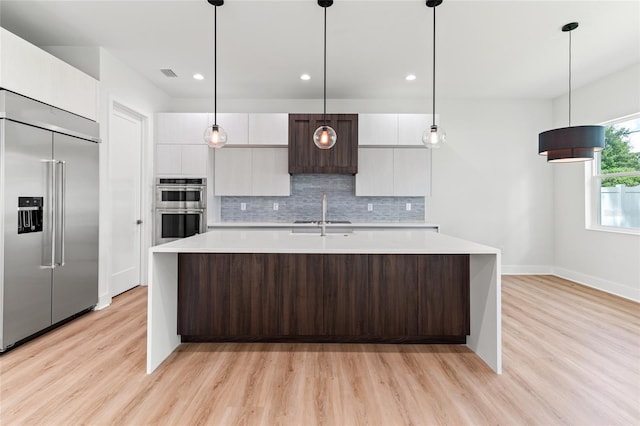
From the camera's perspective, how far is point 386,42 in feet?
11.4

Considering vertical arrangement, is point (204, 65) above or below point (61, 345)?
above

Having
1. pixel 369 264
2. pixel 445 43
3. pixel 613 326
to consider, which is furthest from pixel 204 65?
pixel 613 326

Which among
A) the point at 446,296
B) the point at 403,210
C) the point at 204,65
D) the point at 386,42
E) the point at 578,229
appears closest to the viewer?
the point at 446,296

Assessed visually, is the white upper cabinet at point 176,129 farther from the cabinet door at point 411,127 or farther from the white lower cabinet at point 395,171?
the cabinet door at point 411,127

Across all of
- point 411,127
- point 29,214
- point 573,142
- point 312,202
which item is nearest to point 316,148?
point 312,202

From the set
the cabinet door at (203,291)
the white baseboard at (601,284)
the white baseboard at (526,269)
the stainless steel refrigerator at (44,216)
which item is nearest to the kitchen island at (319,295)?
the cabinet door at (203,291)

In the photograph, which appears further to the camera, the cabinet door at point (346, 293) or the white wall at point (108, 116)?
the white wall at point (108, 116)

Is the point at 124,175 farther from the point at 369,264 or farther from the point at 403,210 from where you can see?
the point at 403,210

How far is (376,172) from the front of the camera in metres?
5.05

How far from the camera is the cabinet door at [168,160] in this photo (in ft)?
15.8

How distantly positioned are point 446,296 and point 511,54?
2.88 m

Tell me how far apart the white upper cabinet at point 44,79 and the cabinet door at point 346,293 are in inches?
110

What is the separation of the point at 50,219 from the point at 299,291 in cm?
226

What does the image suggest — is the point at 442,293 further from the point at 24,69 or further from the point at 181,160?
the point at 181,160
